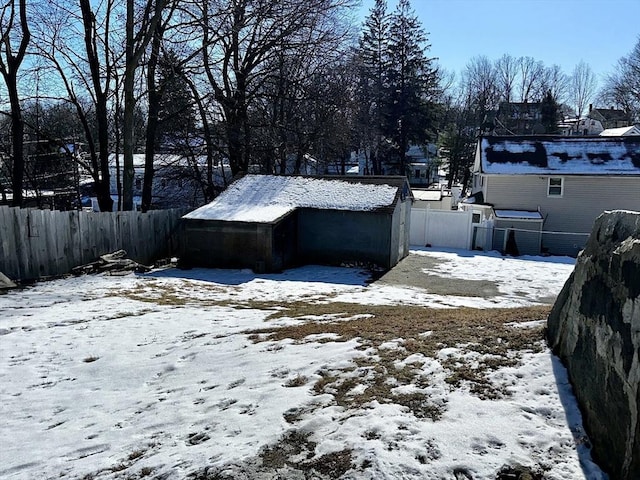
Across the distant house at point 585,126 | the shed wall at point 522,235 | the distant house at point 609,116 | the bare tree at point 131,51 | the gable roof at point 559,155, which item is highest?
the distant house at point 609,116

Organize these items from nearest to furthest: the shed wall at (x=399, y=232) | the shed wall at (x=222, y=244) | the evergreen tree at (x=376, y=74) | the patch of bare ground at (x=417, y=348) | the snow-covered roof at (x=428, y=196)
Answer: the patch of bare ground at (x=417, y=348), the shed wall at (x=222, y=244), the shed wall at (x=399, y=232), the snow-covered roof at (x=428, y=196), the evergreen tree at (x=376, y=74)

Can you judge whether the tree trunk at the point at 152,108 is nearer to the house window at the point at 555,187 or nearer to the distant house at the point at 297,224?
the distant house at the point at 297,224

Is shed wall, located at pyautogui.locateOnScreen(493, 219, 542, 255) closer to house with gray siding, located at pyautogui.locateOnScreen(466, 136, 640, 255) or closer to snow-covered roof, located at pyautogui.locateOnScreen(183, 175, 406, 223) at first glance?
house with gray siding, located at pyautogui.locateOnScreen(466, 136, 640, 255)

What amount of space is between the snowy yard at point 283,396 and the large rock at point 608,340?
0.17 metres

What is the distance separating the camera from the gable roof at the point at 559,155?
20.8 m

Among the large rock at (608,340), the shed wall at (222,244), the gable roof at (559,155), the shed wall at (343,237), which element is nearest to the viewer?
the large rock at (608,340)

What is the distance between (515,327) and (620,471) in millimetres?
2621

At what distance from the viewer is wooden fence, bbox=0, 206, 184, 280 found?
9.80 m

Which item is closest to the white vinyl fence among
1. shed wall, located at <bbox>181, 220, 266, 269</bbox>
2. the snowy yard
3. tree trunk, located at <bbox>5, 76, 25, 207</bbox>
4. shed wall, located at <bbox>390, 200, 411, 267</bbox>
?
shed wall, located at <bbox>390, 200, 411, 267</bbox>

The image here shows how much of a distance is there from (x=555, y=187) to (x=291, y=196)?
13.4 meters

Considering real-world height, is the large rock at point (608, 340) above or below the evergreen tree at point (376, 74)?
below

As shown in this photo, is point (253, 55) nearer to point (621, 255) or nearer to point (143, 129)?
point (143, 129)

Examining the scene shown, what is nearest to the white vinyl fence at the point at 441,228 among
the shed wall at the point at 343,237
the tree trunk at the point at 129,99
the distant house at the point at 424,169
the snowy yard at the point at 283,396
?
the shed wall at the point at 343,237

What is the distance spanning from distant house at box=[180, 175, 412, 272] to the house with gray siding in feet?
24.8
